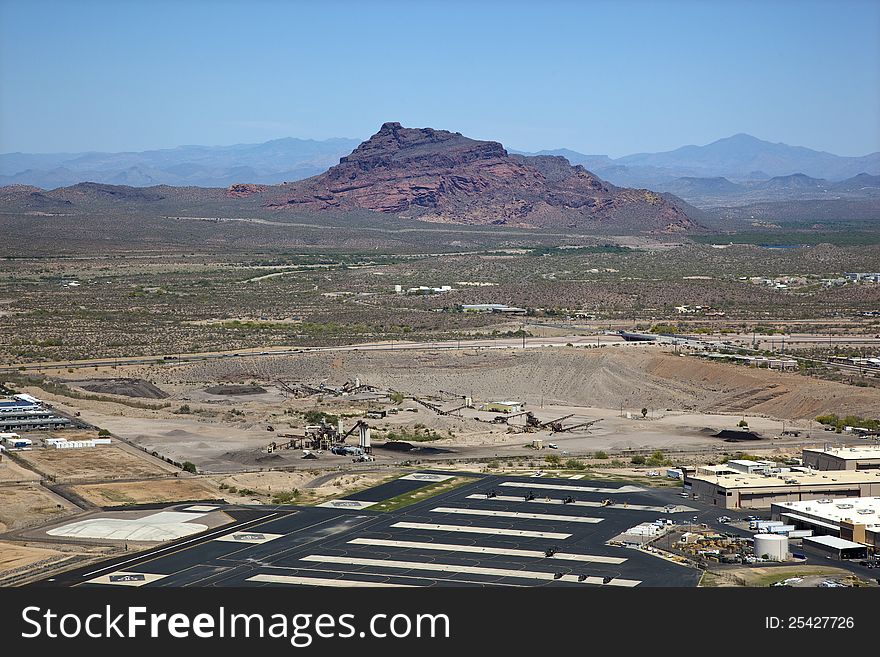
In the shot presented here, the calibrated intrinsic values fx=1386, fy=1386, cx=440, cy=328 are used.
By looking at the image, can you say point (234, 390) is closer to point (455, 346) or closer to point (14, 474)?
point (455, 346)

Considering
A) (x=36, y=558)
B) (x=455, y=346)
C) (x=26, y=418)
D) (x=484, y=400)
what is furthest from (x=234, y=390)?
(x=36, y=558)

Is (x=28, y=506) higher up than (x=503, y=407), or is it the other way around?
(x=503, y=407)

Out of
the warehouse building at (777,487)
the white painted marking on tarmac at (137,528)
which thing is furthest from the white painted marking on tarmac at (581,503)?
the white painted marking on tarmac at (137,528)

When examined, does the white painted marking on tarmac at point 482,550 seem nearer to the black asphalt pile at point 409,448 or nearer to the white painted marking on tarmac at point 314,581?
the white painted marking on tarmac at point 314,581

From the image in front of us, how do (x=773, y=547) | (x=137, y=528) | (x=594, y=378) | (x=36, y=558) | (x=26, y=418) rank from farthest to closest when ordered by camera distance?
(x=594, y=378) → (x=26, y=418) → (x=137, y=528) → (x=36, y=558) → (x=773, y=547)

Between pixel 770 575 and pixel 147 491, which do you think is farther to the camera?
pixel 147 491

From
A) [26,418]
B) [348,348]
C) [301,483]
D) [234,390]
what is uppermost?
[348,348]
